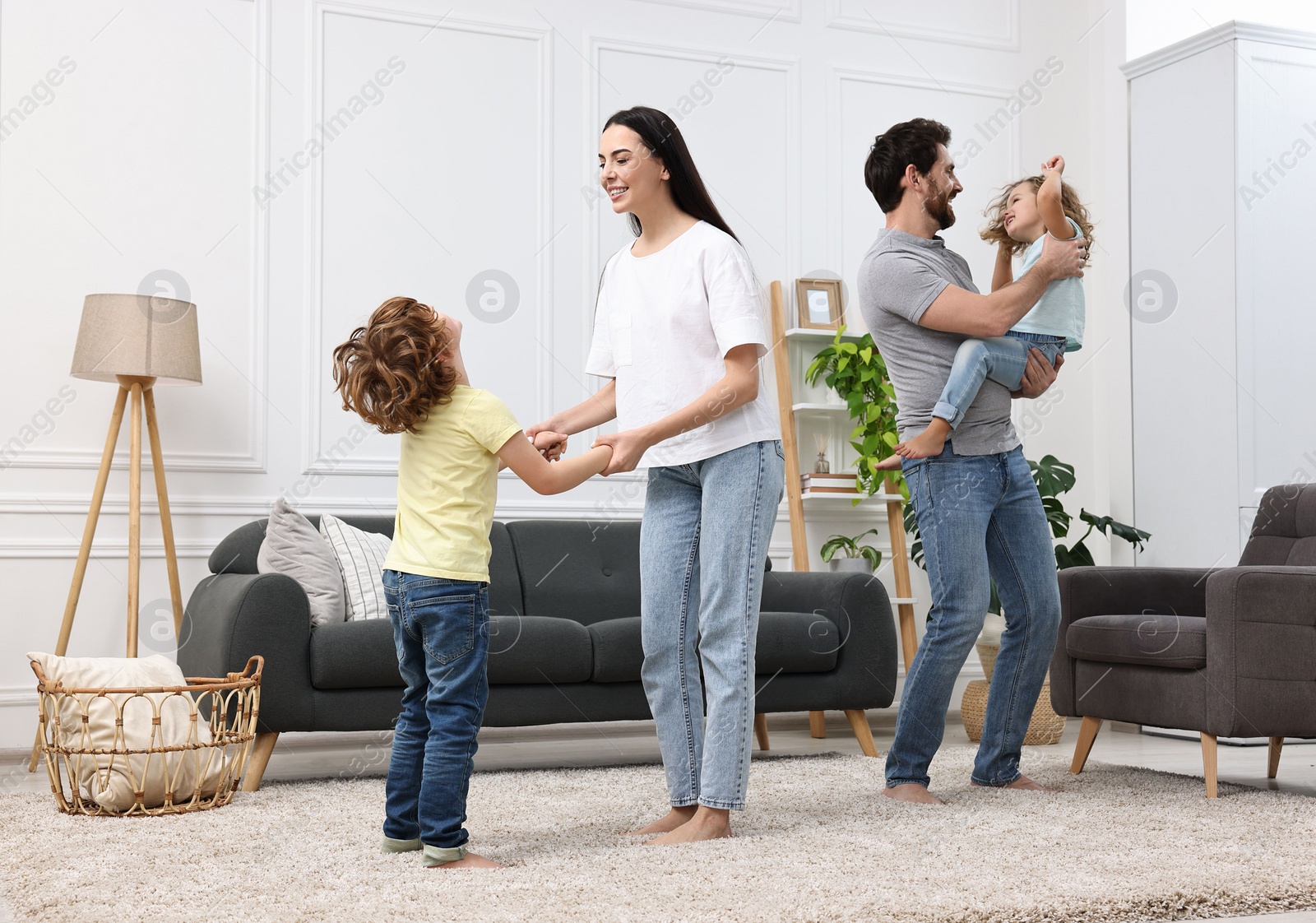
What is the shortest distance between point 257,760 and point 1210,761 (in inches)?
88.2

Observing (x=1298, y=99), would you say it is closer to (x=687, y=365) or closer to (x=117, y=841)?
(x=687, y=365)

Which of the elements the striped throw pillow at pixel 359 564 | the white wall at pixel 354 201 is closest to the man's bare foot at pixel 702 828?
the striped throw pillow at pixel 359 564

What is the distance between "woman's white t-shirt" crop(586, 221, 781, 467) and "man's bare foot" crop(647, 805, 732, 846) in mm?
613

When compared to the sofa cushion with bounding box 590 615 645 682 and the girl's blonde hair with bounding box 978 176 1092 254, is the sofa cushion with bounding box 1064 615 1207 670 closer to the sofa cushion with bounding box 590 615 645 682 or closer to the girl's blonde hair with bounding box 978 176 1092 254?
the girl's blonde hair with bounding box 978 176 1092 254

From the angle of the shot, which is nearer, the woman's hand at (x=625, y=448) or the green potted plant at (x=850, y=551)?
the woman's hand at (x=625, y=448)

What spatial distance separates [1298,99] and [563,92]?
2822 millimetres

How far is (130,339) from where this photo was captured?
11.7ft

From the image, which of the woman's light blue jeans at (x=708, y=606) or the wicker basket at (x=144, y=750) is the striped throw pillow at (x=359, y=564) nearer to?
the wicker basket at (x=144, y=750)

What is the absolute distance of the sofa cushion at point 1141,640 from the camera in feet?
9.09

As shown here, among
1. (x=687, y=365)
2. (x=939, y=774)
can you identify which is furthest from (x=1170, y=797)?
(x=687, y=365)

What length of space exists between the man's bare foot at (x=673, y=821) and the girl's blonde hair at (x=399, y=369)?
33.5 inches

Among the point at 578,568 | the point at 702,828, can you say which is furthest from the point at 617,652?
the point at 702,828

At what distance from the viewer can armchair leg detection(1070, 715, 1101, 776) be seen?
3.02m

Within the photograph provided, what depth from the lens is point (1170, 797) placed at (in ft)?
8.66
